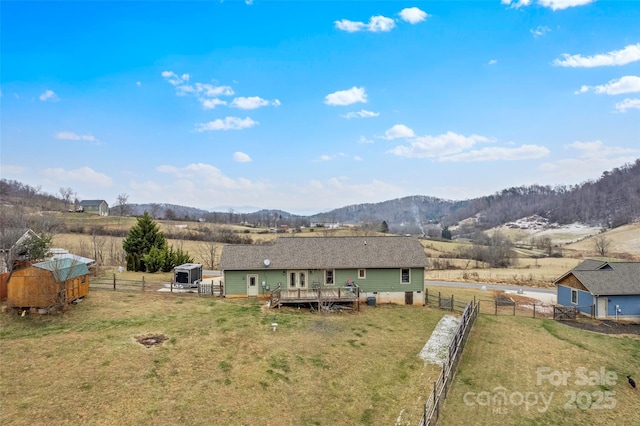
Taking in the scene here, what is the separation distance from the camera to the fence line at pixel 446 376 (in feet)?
40.6

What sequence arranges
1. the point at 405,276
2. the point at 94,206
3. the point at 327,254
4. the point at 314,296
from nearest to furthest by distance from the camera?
the point at 314,296
the point at 405,276
the point at 327,254
the point at 94,206

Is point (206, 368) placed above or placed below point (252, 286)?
below

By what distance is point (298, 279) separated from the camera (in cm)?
2855

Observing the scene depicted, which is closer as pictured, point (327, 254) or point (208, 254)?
→ point (327, 254)

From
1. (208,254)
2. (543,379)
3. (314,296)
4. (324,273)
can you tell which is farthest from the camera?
(208,254)

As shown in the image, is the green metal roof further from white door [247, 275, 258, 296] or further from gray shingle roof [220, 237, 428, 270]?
white door [247, 275, 258, 296]

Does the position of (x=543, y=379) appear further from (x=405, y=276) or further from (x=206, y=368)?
(x=206, y=368)

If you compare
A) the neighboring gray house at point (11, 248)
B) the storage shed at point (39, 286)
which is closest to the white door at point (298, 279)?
the storage shed at point (39, 286)

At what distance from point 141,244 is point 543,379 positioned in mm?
39267

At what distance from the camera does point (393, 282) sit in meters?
28.8

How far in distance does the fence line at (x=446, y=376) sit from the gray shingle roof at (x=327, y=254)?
23.9 feet

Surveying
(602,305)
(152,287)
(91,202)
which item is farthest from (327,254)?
(91,202)

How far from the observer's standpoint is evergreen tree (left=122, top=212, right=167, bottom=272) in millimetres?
39719

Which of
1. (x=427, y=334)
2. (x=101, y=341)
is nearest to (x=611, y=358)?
(x=427, y=334)
